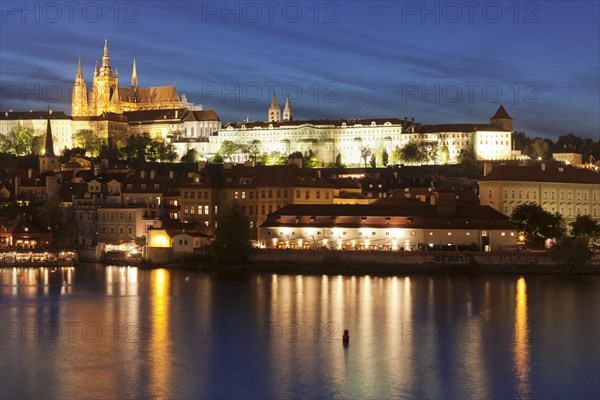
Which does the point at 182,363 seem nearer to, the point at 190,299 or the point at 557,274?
the point at 190,299

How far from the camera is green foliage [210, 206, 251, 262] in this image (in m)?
38.5

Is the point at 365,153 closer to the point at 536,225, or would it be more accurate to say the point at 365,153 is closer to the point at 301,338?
the point at 536,225

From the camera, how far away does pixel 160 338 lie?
81.1 ft

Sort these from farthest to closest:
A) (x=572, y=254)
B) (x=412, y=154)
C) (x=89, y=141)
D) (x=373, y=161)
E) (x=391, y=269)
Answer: (x=89, y=141) → (x=373, y=161) → (x=412, y=154) → (x=391, y=269) → (x=572, y=254)

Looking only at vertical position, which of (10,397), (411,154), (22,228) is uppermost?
(411,154)

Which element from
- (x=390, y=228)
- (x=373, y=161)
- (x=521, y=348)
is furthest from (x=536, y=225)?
(x=373, y=161)

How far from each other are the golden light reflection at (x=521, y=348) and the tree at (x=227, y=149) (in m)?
64.3

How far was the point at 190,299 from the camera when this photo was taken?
101 ft

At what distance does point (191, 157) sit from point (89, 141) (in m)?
10.9

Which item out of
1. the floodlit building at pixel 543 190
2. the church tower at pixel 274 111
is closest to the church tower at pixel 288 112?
the church tower at pixel 274 111

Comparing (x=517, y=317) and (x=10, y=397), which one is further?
(x=517, y=317)

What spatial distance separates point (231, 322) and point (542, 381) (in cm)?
849

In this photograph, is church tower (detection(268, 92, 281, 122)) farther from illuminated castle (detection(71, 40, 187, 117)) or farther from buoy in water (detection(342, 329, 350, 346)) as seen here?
buoy in water (detection(342, 329, 350, 346))

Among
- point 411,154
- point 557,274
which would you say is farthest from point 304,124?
point 557,274
